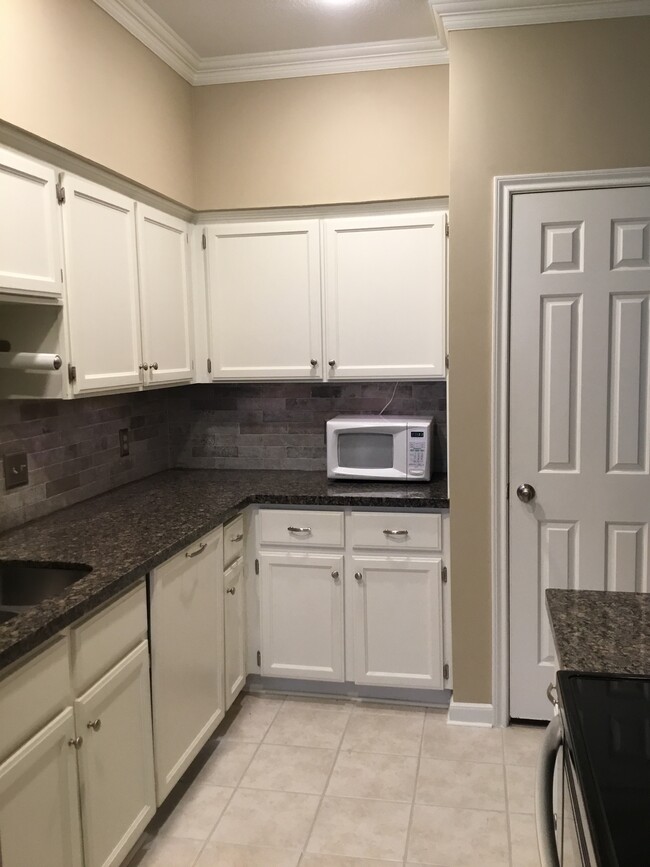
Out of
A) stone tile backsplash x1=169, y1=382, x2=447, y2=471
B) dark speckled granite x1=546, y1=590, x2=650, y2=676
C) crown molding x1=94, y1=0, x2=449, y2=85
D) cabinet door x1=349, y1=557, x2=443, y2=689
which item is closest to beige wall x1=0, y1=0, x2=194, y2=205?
crown molding x1=94, y1=0, x2=449, y2=85

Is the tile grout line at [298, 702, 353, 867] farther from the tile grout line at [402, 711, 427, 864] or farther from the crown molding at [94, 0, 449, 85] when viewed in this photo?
the crown molding at [94, 0, 449, 85]

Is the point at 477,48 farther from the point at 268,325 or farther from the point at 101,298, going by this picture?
the point at 101,298

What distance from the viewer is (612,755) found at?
1.04m

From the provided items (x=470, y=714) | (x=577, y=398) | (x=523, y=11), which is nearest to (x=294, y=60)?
(x=523, y=11)

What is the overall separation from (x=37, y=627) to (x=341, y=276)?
2036 mm

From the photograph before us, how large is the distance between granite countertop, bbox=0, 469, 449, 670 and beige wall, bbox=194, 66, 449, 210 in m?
1.21

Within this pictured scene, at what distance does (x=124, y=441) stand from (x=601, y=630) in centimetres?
234

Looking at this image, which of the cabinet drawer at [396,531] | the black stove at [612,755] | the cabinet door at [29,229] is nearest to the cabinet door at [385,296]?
the cabinet drawer at [396,531]

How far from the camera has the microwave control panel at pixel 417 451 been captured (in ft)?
10.1

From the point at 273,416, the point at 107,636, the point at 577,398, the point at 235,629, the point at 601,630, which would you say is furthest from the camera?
the point at 273,416

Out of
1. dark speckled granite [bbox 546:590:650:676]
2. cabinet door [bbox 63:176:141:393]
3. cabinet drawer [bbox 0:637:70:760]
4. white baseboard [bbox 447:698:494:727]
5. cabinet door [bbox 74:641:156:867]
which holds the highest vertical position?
cabinet door [bbox 63:176:141:393]

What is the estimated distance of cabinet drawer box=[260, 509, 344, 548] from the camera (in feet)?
10.0

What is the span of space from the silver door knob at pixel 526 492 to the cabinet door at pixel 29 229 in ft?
5.70

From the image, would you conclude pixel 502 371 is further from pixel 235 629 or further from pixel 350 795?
pixel 350 795
